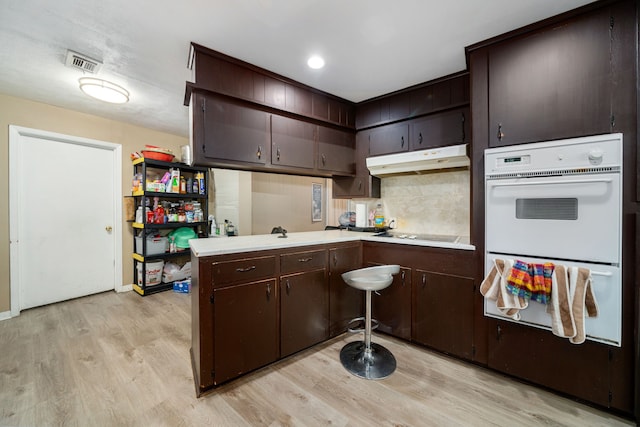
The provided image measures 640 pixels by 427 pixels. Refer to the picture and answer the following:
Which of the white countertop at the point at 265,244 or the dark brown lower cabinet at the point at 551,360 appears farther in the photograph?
the white countertop at the point at 265,244

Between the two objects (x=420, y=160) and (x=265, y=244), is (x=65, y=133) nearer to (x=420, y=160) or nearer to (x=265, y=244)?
(x=265, y=244)

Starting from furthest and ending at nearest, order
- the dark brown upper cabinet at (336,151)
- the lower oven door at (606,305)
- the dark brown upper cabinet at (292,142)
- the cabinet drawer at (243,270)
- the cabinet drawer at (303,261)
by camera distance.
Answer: the dark brown upper cabinet at (336,151), the dark brown upper cabinet at (292,142), the cabinet drawer at (303,261), the cabinet drawer at (243,270), the lower oven door at (606,305)

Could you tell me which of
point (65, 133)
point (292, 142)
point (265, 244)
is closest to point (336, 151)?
point (292, 142)

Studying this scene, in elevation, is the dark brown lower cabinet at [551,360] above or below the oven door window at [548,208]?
below

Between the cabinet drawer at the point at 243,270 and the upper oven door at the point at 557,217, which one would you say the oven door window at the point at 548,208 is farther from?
the cabinet drawer at the point at 243,270

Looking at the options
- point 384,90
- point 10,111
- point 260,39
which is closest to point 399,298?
point 384,90

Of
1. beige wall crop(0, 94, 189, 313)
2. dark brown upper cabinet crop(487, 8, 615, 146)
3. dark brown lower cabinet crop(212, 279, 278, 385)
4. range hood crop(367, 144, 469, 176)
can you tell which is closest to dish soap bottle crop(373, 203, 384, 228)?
range hood crop(367, 144, 469, 176)

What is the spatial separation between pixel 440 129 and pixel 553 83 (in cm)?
84

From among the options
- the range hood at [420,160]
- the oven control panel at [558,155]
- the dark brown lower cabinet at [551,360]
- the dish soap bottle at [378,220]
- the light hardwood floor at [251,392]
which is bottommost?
the light hardwood floor at [251,392]

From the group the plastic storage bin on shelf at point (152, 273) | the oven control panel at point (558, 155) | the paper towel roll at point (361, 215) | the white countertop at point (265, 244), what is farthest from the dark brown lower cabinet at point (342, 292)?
the plastic storage bin on shelf at point (152, 273)

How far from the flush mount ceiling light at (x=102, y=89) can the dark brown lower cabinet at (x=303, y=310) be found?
240 centimetres

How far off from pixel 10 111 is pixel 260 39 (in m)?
3.09

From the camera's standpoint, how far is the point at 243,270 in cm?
176

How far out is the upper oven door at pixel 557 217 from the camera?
57.5 inches
